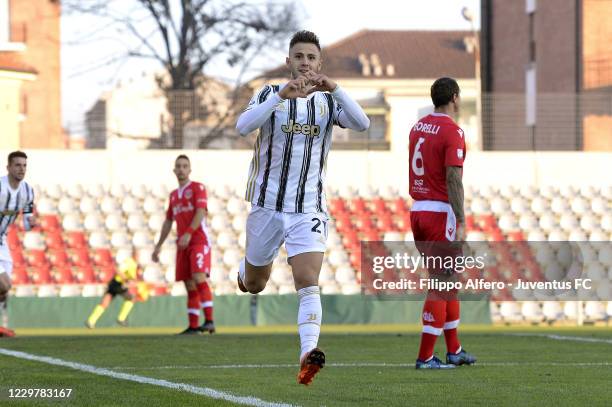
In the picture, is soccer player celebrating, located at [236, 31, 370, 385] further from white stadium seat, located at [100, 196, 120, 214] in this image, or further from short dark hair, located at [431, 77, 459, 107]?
white stadium seat, located at [100, 196, 120, 214]

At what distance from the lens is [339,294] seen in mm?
23219

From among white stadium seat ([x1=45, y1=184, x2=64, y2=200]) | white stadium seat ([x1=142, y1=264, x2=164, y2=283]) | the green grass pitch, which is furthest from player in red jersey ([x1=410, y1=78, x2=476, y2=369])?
white stadium seat ([x1=45, y1=184, x2=64, y2=200])

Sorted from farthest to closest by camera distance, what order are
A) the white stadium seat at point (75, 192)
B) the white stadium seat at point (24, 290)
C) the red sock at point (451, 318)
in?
1. the white stadium seat at point (75, 192)
2. the white stadium seat at point (24, 290)
3. the red sock at point (451, 318)

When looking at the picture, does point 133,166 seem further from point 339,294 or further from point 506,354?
point 506,354

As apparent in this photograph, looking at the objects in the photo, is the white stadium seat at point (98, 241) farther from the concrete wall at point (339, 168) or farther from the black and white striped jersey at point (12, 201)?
the black and white striped jersey at point (12, 201)

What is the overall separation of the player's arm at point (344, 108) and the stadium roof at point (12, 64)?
2409 cm

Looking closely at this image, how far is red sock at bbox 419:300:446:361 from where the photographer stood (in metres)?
9.80

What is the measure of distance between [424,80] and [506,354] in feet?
198

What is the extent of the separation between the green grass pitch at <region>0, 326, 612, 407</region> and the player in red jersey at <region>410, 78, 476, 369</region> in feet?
1.31

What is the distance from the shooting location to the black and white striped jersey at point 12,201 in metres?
15.1

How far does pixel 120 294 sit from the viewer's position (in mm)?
21594

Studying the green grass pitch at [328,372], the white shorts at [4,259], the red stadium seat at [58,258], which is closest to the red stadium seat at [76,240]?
the red stadium seat at [58,258]

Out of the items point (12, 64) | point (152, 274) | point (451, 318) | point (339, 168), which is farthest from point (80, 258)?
point (451, 318)

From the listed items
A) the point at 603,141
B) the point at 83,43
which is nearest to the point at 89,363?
the point at 603,141
